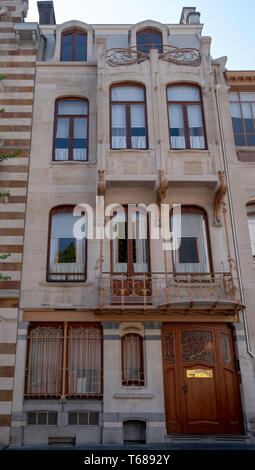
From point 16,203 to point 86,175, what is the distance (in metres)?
2.87

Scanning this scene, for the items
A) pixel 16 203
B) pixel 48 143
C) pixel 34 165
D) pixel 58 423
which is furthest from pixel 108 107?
pixel 58 423

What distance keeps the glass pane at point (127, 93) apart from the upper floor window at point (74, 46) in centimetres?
288

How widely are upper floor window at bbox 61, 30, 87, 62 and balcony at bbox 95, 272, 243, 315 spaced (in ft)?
34.0

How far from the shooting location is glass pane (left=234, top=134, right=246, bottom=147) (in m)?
15.9

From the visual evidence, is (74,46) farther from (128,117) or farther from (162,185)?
(162,185)

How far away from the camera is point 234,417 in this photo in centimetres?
1216

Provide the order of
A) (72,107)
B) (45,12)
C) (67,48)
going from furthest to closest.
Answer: (45,12), (67,48), (72,107)

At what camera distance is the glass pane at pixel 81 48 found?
17312mm

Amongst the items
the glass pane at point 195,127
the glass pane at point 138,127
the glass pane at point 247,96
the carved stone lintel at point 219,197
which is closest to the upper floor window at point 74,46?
the glass pane at point 138,127

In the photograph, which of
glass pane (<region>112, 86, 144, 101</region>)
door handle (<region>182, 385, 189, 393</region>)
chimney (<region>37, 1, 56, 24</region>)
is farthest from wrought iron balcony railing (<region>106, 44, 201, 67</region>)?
door handle (<region>182, 385, 189, 393</region>)

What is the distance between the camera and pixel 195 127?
→ 15344 mm

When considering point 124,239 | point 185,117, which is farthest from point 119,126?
point 124,239

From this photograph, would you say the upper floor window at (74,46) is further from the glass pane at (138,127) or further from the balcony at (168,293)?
the balcony at (168,293)

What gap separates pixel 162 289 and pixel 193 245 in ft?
7.50
